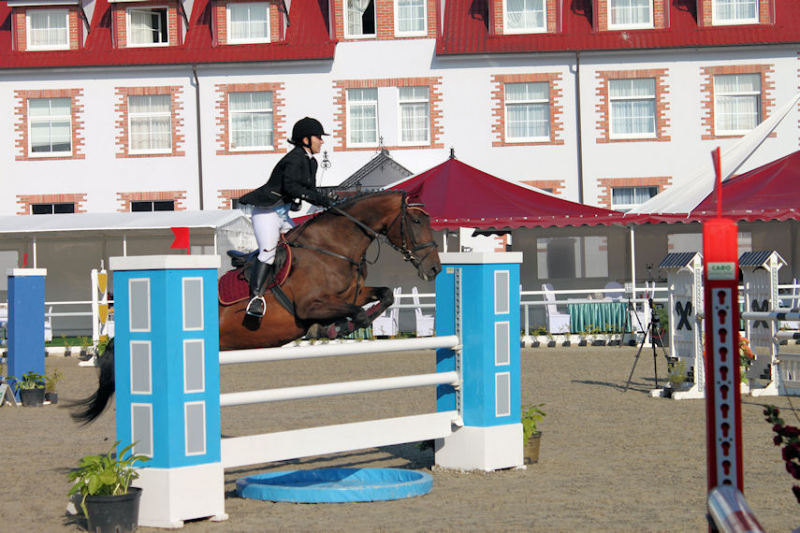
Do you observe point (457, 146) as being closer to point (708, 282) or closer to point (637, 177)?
point (637, 177)

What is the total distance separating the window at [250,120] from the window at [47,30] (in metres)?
5.00

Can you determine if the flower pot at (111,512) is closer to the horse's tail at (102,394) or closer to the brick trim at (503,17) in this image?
the horse's tail at (102,394)

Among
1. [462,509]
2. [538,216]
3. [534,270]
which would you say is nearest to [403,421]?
[462,509]

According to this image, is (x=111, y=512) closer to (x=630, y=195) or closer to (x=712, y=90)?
(x=630, y=195)

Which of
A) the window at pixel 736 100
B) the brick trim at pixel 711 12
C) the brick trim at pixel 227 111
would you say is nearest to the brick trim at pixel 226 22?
the brick trim at pixel 227 111

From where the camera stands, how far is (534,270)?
30.1 metres

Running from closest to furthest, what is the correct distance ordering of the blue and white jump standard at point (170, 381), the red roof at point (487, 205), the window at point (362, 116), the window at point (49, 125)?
the blue and white jump standard at point (170, 381) → the red roof at point (487, 205) → the window at point (362, 116) → the window at point (49, 125)

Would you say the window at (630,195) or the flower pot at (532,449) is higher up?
the window at (630,195)

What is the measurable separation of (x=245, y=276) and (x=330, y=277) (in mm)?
629

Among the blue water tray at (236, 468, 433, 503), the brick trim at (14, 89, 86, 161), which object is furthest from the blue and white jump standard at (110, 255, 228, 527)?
the brick trim at (14, 89, 86, 161)

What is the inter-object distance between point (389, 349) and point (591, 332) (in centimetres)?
1545

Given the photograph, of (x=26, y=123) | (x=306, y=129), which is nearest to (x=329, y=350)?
(x=306, y=129)

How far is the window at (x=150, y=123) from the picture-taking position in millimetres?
31219

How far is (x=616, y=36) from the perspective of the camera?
30.2m
